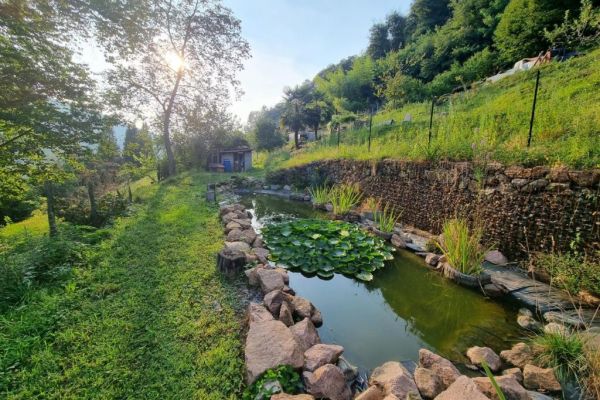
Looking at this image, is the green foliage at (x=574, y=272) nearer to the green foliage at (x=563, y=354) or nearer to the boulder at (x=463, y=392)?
the green foliage at (x=563, y=354)

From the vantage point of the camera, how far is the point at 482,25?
17.2m

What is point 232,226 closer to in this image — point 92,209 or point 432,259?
point 432,259

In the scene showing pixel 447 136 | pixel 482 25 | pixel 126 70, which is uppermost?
pixel 482 25

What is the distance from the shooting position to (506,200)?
3855 mm

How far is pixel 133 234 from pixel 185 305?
285cm

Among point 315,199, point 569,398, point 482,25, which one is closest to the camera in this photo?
point 569,398

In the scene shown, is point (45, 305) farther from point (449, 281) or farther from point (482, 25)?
point (482, 25)

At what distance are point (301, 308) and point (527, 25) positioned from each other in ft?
55.8

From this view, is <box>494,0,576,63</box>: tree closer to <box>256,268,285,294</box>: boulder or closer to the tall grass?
the tall grass

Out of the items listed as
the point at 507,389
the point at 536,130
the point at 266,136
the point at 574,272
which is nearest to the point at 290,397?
the point at 507,389

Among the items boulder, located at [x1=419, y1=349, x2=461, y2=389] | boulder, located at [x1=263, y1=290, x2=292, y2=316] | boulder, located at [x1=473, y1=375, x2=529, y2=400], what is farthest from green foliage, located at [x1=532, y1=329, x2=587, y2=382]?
boulder, located at [x1=263, y1=290, x2=292, y2=316]

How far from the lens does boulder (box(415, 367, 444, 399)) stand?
174 cm

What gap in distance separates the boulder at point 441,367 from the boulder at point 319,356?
0.69 m

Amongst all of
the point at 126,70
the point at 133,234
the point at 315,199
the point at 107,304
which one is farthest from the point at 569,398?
the point at 126,70
